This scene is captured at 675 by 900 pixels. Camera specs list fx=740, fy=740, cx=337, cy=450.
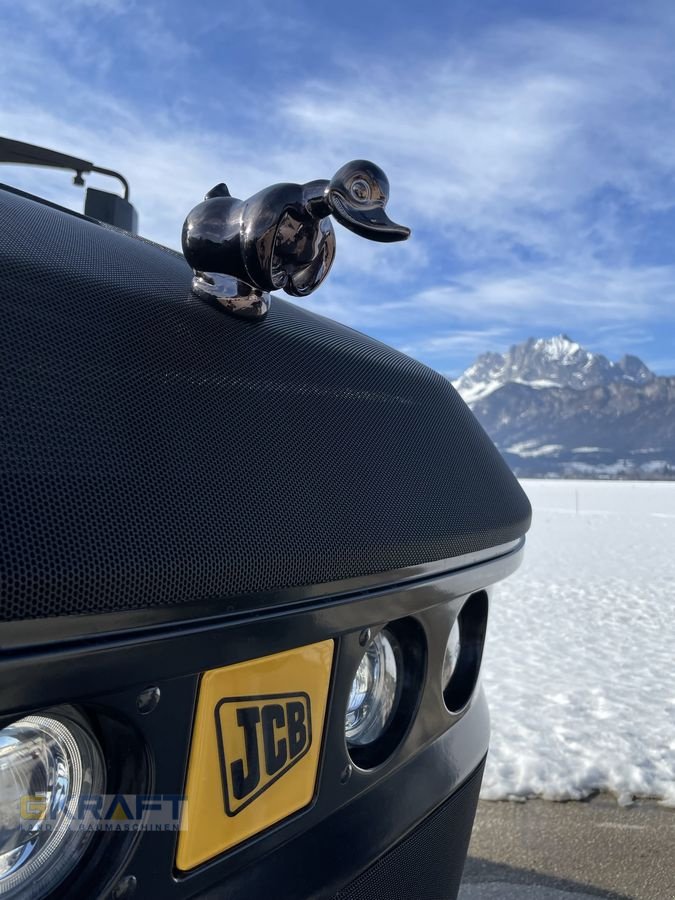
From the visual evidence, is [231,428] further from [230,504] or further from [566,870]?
[566,870]

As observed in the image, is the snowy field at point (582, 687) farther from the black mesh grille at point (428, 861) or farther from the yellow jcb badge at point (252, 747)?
the yellow jcb badge at point (252, 747)

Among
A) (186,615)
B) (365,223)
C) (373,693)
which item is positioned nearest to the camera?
(186,615)

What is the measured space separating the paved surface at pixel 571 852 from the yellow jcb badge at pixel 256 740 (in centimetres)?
150

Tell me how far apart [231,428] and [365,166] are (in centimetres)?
35

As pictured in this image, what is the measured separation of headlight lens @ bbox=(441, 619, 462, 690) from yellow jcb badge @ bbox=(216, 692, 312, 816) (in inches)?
13.6

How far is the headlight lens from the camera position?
1063 millimetres

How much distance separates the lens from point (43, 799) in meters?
0.60

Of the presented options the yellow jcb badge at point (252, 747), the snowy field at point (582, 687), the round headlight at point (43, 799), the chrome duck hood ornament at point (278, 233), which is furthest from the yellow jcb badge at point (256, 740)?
the snowy field at point (582, 687)

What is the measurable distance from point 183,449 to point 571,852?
2046mm

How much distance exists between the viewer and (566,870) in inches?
81.3

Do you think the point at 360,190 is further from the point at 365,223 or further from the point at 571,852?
the point at 571,852

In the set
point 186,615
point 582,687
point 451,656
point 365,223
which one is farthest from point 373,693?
point 582,687

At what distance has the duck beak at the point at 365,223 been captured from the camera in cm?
80

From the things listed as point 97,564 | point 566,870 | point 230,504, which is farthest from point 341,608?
point 566,870
